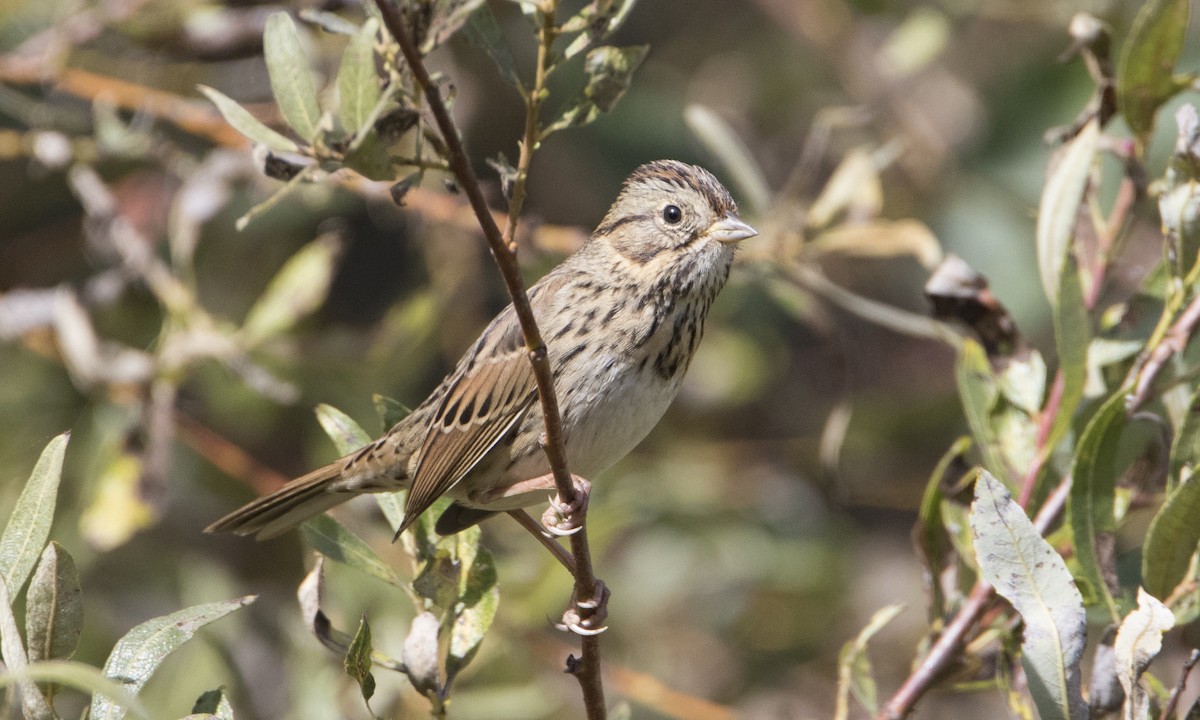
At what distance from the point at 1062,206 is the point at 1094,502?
0.59 meters

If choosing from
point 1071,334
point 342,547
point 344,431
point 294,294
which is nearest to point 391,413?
point 344,431

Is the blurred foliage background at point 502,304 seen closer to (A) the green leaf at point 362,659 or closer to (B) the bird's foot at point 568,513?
(B) the bird's foot at point 568,513

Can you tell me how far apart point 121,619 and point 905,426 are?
266 centimetres

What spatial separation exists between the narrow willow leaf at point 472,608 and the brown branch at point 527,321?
0.15m

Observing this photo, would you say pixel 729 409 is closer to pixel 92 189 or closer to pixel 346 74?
pixel 92 189

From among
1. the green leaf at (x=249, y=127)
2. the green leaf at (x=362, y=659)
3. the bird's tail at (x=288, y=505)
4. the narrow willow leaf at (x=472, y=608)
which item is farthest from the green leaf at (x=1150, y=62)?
the bird's tail at (x=288, y=505)

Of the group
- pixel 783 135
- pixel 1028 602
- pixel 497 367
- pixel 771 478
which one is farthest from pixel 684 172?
pixel 783 135

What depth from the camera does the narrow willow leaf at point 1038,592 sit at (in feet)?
6.29

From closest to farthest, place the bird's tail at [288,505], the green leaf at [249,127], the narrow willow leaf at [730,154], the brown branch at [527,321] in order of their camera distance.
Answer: the brown branch at [527,321]
the green leaf at [249,127]
the bird's tail at [288,505]
the narrow willow leaf at [730,154]

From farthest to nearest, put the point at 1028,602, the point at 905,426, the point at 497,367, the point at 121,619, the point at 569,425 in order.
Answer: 1. the point at 905,426
2. the point at 121,619
3. the point at 497,367
4. the point at 569,425
5. the point at 1028,602

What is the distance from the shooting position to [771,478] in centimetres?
482

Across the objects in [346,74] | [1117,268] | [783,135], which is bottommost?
[783,135]

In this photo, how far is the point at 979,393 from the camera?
8.63ft

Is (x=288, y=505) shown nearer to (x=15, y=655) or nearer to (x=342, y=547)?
(x=342, y=547)
